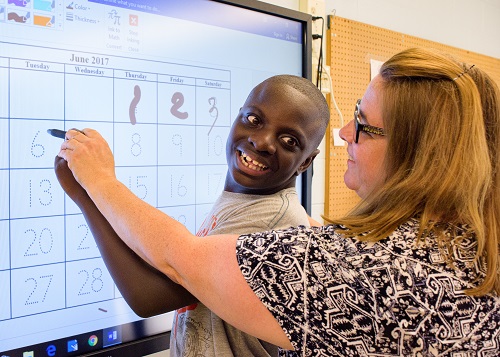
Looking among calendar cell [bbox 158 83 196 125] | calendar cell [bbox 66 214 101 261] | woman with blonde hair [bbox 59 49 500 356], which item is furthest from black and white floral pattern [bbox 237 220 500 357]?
calendar cell [bbox 158 83 196 125]

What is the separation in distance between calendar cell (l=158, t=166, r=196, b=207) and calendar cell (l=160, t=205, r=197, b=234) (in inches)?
0.5

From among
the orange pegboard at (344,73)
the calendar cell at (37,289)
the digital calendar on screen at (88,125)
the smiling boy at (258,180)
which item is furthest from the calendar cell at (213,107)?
the orange pegboard at (344,73)

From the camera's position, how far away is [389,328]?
0.76 metres

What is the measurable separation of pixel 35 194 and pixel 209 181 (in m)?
0.50

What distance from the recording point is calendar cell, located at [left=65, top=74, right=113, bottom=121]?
1.09 meters

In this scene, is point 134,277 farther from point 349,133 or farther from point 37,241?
point 349,133

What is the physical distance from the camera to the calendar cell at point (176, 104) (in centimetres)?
126

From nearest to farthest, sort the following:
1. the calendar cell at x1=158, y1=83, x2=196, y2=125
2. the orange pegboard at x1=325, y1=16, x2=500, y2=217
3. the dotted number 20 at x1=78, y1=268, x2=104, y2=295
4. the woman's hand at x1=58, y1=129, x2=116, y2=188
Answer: the woman's hand at x1=58, y1=129, x2=116, y2=188
the dotted number 20 at x1=78, y1=268, x2=104, y2=295
the calendar cell at x1=158, y1=83, x2=196, y2=125
the orange pegboard at x1=325, y1=16, x2=500, y2=217

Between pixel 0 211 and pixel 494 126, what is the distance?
100 cm

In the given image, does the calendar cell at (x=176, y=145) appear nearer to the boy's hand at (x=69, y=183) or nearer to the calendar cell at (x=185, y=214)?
the calendar cell at (x=185, y=214)

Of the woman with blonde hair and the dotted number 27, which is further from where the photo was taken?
the dotted number 27

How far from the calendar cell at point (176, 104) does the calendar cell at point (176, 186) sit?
0.43ft

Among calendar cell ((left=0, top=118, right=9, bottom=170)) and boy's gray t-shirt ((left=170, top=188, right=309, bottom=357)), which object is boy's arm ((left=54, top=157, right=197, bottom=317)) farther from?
calendar cell ((left=0, top=118, right=9, bottom=170))

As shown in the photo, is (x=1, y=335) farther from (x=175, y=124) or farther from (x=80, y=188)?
(x=175, y=124)
